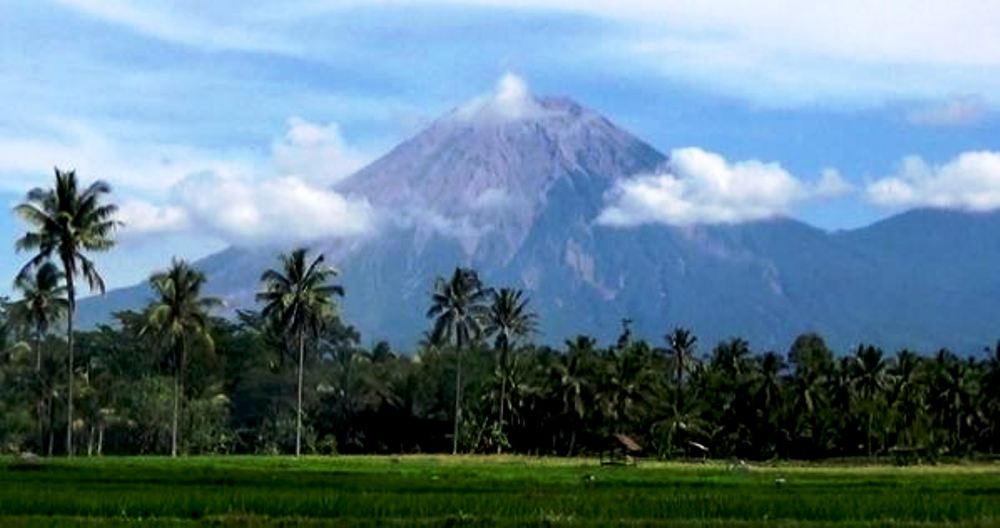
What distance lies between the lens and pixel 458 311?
94.9 m

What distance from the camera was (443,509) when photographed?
104ft

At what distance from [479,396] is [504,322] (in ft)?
23.0

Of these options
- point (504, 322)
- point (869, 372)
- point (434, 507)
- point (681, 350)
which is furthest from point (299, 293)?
point (434, 507)

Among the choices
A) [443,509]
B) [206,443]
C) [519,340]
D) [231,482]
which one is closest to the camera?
[443,509]

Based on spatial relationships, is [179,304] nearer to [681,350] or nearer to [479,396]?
[479,396]

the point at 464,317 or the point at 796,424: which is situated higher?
the point at 464,317

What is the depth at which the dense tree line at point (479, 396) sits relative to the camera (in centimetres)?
9262

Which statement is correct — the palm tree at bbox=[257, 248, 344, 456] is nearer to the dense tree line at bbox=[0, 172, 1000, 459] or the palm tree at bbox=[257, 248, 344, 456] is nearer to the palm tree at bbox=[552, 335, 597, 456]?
the dense tree line at bbox=[0, 172, 1000, 459]

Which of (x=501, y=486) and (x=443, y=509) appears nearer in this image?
(x=443, y=509)

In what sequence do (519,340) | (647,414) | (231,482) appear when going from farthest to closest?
(519,340) < (647,414) < (231,482)

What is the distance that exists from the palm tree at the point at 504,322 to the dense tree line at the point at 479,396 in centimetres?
12

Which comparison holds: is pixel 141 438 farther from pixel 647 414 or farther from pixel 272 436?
pixel 647 414

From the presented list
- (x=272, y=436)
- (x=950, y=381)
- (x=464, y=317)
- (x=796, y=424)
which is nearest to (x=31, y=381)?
(x=272, y=436)

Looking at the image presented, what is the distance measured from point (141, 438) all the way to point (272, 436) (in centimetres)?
851
